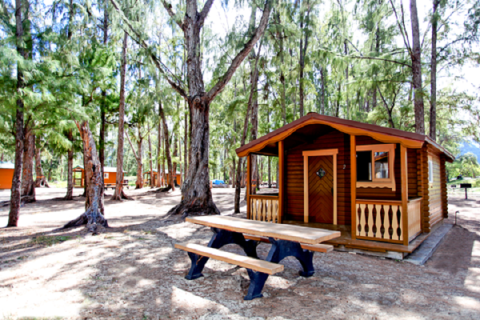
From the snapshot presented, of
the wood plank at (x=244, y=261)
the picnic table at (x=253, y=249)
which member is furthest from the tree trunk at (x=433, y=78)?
the wood plank at (x=244, y=261)

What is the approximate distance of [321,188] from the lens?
8117 millimetres

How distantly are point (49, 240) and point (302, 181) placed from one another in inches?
254

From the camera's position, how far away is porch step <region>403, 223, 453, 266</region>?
212 inches

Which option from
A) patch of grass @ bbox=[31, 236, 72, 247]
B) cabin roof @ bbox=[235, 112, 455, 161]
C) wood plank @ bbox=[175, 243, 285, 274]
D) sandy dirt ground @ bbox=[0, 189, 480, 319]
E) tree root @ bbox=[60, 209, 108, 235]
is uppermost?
cabin roof @ bbox=[235, 112, 455, 161]

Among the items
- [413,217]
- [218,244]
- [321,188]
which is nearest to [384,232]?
[413,217]

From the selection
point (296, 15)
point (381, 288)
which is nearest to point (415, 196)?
point (381, 288)

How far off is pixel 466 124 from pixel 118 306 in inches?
627

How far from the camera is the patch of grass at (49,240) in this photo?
5814 mm

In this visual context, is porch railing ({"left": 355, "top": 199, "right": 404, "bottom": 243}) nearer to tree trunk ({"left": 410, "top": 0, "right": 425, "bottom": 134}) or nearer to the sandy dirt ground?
the sandy dirt ground

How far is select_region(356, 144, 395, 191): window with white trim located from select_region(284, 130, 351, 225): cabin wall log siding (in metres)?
0.34

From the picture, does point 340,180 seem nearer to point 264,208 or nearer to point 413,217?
point 413,217

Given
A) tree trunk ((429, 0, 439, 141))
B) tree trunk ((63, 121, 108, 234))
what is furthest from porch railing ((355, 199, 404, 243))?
tree trunk ((429, 0, 439, 141))

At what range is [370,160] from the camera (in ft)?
24.5

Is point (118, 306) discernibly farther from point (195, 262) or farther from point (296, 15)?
point (296, 15)
